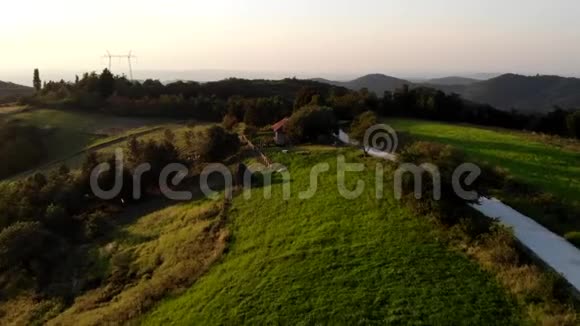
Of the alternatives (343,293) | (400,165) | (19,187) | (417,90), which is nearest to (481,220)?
(400,165)

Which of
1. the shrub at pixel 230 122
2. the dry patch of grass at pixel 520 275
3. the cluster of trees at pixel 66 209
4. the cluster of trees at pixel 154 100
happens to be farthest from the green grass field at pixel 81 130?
the dry patch of grass at pixel 520 275

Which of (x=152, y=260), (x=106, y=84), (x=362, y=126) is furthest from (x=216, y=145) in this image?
(x=106, y=84)

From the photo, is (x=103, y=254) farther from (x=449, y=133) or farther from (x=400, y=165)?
(x=449, y=133)

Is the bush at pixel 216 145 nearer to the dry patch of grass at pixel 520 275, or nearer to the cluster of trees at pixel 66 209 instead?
the cluster of trees at pixel 66 209

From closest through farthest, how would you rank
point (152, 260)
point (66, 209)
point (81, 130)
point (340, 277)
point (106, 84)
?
point (340, 277) → point (152, 260) → point (66, 209) → point (81, 130) → point (106, 84)

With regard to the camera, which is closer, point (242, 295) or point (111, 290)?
point (242, 295)

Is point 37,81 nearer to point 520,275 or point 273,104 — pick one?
point 273,104
